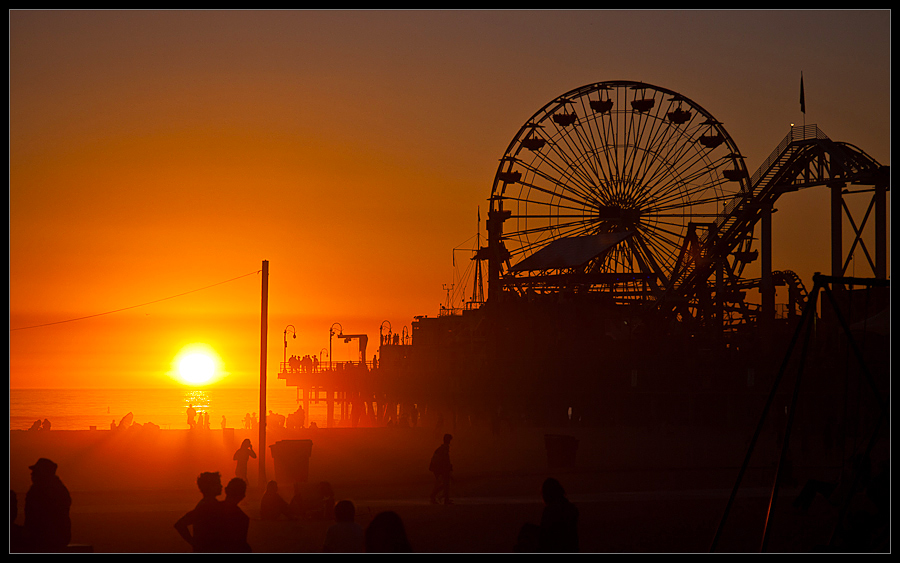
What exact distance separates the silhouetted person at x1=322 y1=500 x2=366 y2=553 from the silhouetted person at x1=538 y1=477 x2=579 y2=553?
1553mm

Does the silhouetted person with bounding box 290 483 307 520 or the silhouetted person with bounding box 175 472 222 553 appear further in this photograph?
the silhouetted person with bounding box 290 483 307 520

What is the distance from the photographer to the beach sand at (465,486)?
13.6m

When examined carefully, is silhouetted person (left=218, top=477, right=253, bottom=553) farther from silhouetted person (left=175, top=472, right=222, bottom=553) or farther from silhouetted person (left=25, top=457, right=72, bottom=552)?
silhouetted person (left=25, top=457, right=72, bottom=552)

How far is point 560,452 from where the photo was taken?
24.1 m

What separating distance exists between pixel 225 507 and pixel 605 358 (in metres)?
35.7

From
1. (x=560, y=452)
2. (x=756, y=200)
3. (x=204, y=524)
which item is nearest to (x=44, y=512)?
(x=204, y=524)

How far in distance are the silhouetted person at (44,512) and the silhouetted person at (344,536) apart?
115 inches

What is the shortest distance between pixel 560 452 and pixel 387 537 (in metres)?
17.4

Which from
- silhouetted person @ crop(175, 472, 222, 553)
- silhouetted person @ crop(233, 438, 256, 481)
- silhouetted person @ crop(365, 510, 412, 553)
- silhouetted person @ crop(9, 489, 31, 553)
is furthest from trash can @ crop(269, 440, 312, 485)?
silhouetted person @ crop(365, 510, 412, 553)

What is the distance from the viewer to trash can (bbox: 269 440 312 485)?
70.0 feet

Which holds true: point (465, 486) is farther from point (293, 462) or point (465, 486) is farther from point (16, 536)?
point (16, 536)

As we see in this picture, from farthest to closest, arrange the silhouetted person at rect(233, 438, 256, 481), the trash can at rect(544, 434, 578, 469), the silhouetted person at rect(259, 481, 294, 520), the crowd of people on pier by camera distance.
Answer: the crowd of people on pier → the trash can at rect(544, 434, 578, 469) → the silhouetted person at rect(233, 438, 256, 481) → the silhouetted person at rect(259, 481, 294, 520)

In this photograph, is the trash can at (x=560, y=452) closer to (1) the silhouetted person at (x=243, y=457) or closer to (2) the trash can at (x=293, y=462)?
(2) the trash can at (x=293, y=462)
